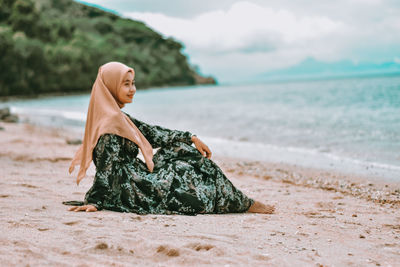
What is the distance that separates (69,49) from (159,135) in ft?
234

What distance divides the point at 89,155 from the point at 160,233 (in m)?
1.23

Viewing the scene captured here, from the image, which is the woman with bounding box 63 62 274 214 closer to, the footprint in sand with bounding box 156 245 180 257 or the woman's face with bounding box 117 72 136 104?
the woman's face with bounding box 117 72 136 104

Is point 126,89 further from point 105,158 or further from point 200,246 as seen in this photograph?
point 200,246

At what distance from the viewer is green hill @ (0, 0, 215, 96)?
5591cm

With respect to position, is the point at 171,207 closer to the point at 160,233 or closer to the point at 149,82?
the point at 160,233

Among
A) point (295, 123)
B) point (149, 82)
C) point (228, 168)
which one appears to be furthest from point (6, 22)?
point (228, 168)

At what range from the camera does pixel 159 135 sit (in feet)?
15.1

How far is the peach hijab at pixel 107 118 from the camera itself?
4113mm

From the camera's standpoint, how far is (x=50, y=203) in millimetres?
4789

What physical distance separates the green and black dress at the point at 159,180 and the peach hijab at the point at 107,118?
9 centimetres

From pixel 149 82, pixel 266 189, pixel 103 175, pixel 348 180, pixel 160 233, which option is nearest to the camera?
pixel 160 233

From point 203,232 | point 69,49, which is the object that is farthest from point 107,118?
point 69,49

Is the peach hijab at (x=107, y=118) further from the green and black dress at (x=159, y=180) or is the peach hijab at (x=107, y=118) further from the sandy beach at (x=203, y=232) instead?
the sandy beach at (x=203, y=232)

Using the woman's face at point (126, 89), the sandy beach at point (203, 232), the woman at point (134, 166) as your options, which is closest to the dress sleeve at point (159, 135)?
the woman at point (134, 166)
